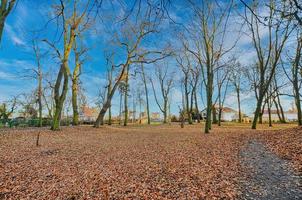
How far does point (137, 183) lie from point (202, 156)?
13.8 feet

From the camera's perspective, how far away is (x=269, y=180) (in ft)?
22.3

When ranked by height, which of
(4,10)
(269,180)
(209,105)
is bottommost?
(269,180)

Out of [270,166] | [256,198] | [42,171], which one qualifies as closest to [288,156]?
[270,166]

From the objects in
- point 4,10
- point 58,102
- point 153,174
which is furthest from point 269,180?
point 58,102

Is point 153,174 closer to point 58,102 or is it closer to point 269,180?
point 269,180

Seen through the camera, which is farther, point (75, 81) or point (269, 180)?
point (75, 81)

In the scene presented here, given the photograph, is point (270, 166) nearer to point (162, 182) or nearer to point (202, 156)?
point (202, 156)

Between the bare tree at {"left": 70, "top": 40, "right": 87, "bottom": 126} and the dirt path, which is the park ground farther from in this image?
the bare tree at {"left": 70, "top": 40, "right": 87, "bottom": 126}

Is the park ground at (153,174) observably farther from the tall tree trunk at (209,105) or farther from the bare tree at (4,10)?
the tall tree trunk at (209,105)

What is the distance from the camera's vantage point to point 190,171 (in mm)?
7930

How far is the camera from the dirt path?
19.0 ft

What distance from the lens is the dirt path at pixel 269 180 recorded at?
579cm

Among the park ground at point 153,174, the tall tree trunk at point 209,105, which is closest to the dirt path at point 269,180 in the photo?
the park ground at point 153,174

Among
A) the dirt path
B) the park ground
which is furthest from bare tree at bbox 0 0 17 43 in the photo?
the dirt path
